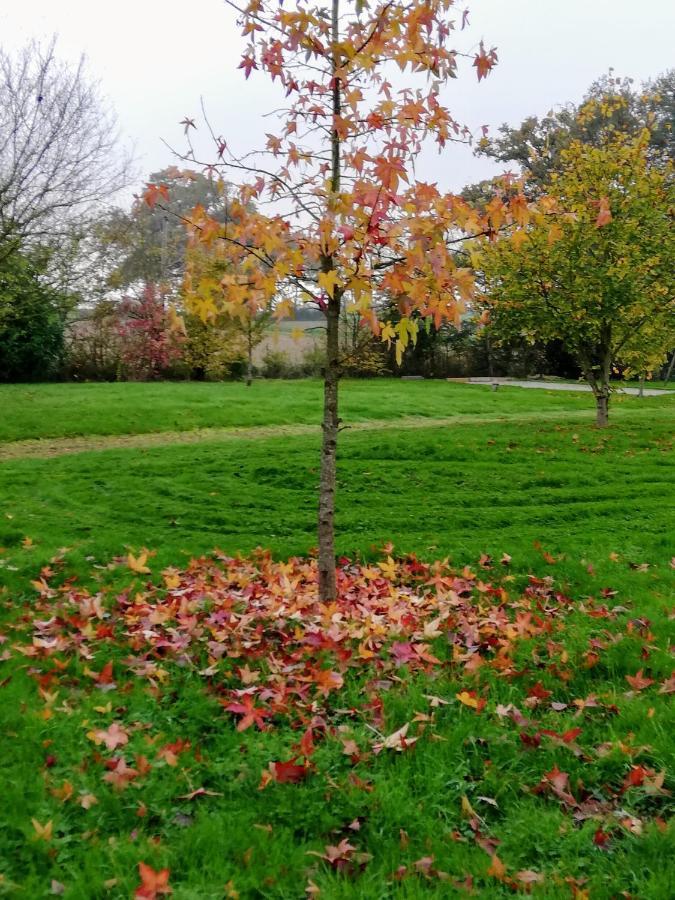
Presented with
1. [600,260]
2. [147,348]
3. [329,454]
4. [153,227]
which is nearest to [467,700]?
[329,454]

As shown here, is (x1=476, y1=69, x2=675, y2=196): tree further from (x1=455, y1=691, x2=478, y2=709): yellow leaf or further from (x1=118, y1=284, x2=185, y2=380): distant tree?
(x1=455, y1=691, x2=478, y2=709): yellow leaf

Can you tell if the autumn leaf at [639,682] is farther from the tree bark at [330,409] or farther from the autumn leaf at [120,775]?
the autumn leaf at [120,775]

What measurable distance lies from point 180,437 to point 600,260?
8.80 m

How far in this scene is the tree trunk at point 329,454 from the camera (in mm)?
5184

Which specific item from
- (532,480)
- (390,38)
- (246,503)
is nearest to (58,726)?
(390,38)

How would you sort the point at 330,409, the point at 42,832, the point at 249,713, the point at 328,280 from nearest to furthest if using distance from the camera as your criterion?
the point at 42,832 < the point at 249,713 < the point at 328,280 < the point at 330,409

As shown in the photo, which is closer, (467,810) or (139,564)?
(467,810)

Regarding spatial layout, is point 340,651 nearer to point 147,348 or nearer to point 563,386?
point 147,348

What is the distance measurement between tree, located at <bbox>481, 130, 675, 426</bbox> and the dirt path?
269 centimetres

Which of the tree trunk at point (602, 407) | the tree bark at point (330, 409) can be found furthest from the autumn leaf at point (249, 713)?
the tree trunk at point (602, 407)

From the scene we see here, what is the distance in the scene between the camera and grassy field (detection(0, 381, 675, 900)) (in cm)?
272

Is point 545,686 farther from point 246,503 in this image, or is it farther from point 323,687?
point 246,503

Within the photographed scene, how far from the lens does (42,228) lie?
14.1 metres

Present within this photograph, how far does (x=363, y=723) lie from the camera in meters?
3.78
